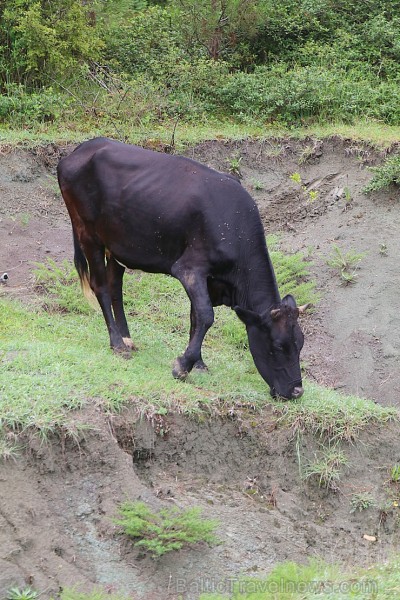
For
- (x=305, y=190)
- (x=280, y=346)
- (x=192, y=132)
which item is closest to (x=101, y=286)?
(x=280, y=346)

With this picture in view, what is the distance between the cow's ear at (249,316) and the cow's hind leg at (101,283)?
4.93 feet

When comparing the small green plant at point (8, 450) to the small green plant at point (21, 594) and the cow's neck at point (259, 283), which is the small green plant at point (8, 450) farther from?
the cow's neck at point (259, 283)

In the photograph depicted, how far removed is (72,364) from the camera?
7625 mm

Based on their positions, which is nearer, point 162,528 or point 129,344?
point 162,528

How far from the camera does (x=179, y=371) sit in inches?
312

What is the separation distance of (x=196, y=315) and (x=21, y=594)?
10.6 feet

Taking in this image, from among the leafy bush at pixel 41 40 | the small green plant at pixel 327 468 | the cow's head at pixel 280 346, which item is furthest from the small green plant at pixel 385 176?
the small green plant at pixel 327 468

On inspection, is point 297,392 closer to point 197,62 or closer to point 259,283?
point 259,283

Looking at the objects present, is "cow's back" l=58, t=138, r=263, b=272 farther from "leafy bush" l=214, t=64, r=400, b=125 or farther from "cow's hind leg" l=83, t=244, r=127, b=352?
"leafy bush" l=214, t=64, r=400, b=125

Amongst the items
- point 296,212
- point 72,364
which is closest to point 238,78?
point 296,212

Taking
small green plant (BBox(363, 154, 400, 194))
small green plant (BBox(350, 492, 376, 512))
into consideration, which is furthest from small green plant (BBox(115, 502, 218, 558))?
small green plant (BBox(363, 154, 400, 194))

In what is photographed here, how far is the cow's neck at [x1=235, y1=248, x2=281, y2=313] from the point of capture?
807 cm

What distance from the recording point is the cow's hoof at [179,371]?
791 cm

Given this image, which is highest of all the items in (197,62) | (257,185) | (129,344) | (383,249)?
(197,62)
